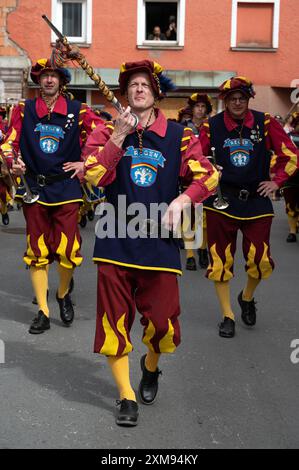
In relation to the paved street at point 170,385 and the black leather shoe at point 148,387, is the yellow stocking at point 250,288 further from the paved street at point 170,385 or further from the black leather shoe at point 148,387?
the black leather shoe at point 148,387

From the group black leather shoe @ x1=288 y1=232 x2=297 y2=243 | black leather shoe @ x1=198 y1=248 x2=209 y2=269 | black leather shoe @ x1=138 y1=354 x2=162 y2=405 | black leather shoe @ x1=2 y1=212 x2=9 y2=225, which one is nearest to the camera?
black leather shoe @ x1=138 y1=354 x2=162 y2=405

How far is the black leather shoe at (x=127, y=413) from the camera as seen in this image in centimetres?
414

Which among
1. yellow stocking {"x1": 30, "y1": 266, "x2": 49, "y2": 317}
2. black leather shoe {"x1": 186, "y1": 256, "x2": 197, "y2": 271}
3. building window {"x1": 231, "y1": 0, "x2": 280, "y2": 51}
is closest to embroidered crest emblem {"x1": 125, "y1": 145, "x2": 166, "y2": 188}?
yellow stocking {"x1": 30, "y1": 266, "x2": 49, "y2": 317}

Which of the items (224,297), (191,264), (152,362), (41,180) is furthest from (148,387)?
(191,264)

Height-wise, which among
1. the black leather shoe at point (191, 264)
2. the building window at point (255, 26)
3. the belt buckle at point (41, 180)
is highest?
the building window at point (255, 26)

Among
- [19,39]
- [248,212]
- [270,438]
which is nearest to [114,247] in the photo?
[270,438]

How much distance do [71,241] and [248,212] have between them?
140cm

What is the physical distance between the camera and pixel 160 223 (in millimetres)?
4203

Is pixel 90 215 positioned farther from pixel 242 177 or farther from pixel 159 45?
pixel 159 45

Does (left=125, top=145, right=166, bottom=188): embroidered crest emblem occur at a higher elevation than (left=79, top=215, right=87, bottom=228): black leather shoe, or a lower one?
Result: higher

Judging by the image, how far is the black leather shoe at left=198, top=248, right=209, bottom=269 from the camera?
9.17 meters

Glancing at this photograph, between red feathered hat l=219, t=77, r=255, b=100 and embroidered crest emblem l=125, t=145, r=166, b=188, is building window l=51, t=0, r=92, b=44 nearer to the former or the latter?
red feathered hat l=219, t=77, r=255, b=100

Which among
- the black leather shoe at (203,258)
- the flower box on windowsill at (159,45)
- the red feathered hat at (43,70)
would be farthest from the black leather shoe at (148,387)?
the flower box on windowsill at (159,45)

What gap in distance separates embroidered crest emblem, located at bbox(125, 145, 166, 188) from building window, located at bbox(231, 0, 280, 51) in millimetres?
19940
